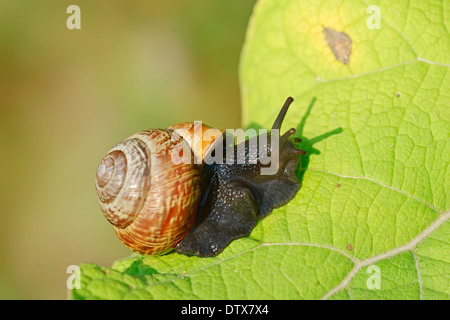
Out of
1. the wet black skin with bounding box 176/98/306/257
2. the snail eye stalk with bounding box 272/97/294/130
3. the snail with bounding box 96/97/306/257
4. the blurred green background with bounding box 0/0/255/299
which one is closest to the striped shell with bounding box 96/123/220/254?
the snail with bounding box 96/97/306/257

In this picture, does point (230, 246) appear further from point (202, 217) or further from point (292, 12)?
point (292, 12)

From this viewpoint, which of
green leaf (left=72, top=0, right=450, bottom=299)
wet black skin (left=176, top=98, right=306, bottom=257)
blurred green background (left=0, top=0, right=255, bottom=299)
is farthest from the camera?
blurred green background (left=0, top=0, right=255, bottom=299)

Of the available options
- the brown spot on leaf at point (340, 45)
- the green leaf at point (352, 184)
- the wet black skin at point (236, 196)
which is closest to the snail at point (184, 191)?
the wet black skin at point (236, 196)

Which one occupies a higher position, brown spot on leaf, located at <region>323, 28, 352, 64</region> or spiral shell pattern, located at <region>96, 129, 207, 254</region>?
brown spot on leaf, located at <region>323, 28, 352, 64</region>

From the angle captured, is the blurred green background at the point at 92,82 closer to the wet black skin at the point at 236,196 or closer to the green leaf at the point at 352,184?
the wet black skin at the point at 236,196

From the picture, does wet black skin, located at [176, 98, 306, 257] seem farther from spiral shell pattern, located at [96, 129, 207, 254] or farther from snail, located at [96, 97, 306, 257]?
spiral shell pattern, located at [96, 129, 207, 254]

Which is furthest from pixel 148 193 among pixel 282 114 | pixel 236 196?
pixel 282 114

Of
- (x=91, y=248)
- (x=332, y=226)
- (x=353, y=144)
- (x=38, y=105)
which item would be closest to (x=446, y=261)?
(x=332, y=226)

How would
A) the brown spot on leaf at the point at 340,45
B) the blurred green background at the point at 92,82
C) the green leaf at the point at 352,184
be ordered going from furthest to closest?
the blurred green background at the point at 92,82, the brown spot on leaf at the point at 340,45, the green leaf at the point at 352,184
